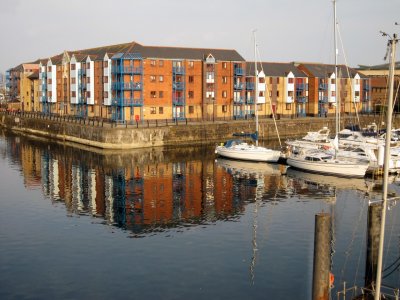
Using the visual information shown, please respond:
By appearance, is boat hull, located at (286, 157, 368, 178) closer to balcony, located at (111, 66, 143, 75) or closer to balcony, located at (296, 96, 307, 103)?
balcony, located at (111, 66, 143, 75)

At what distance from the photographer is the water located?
27234mm

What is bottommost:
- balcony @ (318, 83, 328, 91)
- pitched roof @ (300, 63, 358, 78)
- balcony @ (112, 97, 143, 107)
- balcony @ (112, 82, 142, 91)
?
balcony @ (112, 97, 143, 107)

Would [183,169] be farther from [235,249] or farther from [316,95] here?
[316,95]

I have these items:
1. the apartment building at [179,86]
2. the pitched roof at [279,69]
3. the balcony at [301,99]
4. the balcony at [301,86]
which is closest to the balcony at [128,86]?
the apartment building at [179,86]

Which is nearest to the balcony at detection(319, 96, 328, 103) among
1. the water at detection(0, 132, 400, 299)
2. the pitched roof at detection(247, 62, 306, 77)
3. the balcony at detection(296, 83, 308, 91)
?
the balcony at detection(296, 83, 308, 91)

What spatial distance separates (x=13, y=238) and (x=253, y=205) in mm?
19358

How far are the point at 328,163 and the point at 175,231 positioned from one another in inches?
1019

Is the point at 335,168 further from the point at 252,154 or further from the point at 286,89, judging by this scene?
the point at 286,89

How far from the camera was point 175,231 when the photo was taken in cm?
3656

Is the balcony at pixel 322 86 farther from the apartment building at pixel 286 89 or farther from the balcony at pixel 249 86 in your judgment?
the balcony at pixel 249 86

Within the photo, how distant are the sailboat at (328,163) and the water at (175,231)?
1562mm

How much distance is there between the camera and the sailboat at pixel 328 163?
182ft

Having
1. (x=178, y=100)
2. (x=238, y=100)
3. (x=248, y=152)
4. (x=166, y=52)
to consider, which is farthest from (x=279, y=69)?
(x=248, y=152)

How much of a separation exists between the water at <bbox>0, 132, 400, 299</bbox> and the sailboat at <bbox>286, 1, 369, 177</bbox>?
156 centimetres
